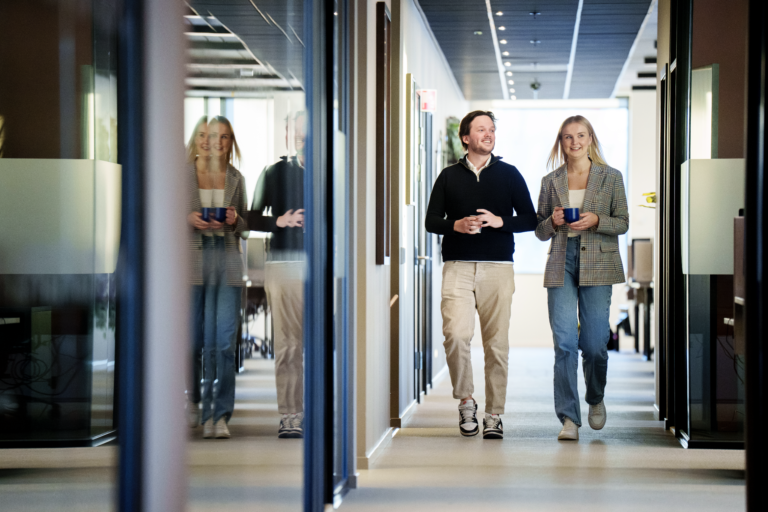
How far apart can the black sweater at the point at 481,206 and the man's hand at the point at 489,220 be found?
62 millimetres

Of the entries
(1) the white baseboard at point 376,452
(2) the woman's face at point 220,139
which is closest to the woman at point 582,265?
(1) the white baseboard at point 376,452

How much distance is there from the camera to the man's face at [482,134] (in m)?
4.57

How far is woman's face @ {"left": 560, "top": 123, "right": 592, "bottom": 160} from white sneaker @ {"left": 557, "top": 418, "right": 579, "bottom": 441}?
1.40m

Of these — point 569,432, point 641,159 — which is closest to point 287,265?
point 569,432

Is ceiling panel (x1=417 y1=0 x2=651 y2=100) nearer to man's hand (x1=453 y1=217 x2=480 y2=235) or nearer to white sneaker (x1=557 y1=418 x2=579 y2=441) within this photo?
man's hand (x1=453 y1=217 x2=480 y2=235)

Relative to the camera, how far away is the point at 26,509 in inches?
105

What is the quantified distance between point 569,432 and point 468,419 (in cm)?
53

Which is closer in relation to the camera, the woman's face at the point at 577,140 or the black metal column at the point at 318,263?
the black metal column at the point at 318,263

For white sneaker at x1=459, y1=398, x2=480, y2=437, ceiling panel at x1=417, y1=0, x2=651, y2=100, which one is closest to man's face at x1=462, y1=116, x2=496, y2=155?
white sneaker at x1=459, y1=398, x2=480, y2=437

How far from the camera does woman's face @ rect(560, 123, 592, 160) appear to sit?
173 inches

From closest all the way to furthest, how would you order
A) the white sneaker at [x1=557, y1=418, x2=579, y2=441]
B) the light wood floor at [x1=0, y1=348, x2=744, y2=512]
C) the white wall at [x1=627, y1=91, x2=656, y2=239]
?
1. the light wood floor at [x1=0, y1=348, x2=744, y2=512]
2. the white sneaker at [x1=557, y1=418, x2=579, y2=441]
3. the white wall at [x1=627, y1=91, x2=656, y2=239]

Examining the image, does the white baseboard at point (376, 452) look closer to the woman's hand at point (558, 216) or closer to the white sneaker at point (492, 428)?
the white sneaker at point (492, 428)

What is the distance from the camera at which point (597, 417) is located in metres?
4.48

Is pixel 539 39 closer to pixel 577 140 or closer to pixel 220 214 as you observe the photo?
pixel 577 140
